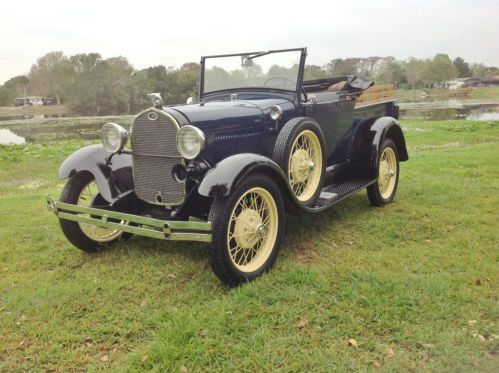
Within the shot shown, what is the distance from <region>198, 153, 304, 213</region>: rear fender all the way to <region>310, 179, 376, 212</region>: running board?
2.67 feet

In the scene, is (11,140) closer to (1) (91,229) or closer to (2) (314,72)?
(1) (91,229)

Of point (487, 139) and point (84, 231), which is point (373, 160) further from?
point (487, 139)

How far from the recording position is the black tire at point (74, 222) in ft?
13.3

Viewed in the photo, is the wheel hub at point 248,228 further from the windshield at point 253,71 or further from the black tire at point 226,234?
the windshield at point 253,71

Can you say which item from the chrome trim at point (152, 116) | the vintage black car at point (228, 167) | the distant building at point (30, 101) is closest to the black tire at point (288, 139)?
the vintage black car at point (228, 167)

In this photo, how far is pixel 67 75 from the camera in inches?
1801

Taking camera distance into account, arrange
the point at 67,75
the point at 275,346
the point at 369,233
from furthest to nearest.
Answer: the point at 67,75 < the point at 369,233 < the point at 275,346

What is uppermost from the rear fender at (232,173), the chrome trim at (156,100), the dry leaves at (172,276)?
the chrome trim at (156,100)

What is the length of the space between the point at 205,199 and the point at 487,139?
11975 mm

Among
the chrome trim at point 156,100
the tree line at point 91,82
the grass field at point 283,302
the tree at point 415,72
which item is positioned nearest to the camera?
the grass field at point 283,302

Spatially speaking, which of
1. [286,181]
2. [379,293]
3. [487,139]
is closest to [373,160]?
[286,181]

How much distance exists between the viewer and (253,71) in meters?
4.98

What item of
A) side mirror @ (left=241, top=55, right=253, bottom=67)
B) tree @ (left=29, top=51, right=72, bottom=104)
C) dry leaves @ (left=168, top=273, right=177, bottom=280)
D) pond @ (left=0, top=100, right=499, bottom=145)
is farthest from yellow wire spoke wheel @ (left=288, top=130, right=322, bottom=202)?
tree @ (left=29, top=51, right=72, bottom=104)

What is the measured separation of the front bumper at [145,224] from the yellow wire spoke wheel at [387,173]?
3251 mm
